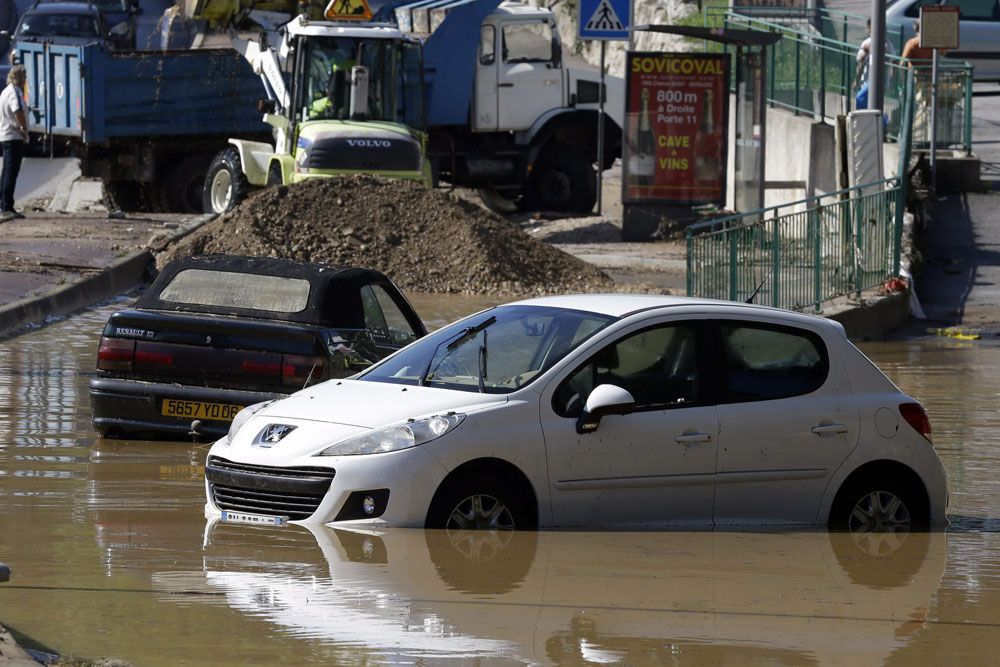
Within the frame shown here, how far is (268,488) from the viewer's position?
8.02 meters

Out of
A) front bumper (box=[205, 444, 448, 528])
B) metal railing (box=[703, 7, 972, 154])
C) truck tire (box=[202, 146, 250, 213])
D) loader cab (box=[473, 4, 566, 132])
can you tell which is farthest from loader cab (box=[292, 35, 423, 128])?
front bumper (box=[205, 444, 448, 528])

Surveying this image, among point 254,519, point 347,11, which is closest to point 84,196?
point 347,11

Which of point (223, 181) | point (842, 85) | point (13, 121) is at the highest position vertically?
point (842, 85)

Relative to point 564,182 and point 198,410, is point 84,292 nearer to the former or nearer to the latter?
point 198,410

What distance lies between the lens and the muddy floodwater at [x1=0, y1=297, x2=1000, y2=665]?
6.14 meters

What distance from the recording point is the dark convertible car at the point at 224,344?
10.4m

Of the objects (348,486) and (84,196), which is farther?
(84,196)

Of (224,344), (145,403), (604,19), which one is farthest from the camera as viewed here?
(604,19)

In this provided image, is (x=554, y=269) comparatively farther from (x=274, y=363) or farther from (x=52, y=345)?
(x=274, y=363)

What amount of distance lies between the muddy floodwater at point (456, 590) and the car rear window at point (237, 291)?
1.32 m

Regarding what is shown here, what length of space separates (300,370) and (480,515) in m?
2.69

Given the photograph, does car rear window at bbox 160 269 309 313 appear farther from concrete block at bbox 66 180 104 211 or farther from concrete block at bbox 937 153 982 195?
concrete block at bbox 66 180 104 211

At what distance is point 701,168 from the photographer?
88.1ft

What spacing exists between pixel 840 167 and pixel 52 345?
396 inches
